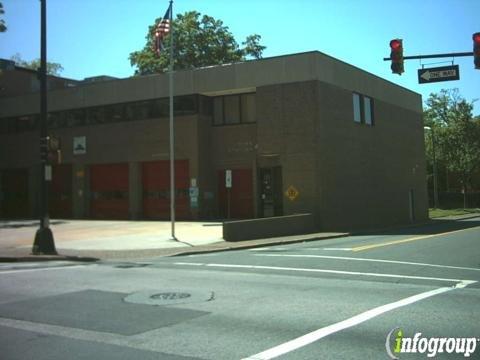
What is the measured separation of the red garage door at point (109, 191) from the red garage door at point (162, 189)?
156 centimetres

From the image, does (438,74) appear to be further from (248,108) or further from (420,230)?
(248,108)

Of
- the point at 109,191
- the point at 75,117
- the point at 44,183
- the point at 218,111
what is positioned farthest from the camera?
the point at 75,117

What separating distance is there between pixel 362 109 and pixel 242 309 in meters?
29.6

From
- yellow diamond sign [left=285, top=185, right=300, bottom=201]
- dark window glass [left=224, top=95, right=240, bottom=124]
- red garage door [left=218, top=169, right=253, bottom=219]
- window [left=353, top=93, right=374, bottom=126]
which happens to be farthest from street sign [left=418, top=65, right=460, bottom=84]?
dark window glass [left=224, top=95, right=240, bottom=124]

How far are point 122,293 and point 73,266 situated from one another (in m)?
5.84

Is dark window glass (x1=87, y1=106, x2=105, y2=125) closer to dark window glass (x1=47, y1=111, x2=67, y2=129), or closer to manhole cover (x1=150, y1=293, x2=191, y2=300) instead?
dark window glass (x1=47, y1=111, x2=67, y2=129)

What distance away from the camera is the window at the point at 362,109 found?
36.1m

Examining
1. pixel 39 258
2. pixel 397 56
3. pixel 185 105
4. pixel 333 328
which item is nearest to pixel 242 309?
pixel 333 328

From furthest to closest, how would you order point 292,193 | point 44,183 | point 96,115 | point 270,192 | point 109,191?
point 96,115 < point 109,191 < point 270,192 < point 292,193 < point 44,183

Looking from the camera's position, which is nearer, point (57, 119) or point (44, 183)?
point (44, 183)

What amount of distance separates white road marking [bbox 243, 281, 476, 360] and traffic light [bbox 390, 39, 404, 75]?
422 inches

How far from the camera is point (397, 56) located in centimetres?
1934

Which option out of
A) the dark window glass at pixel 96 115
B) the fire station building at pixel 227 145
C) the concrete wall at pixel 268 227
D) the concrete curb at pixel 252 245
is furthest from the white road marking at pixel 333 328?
the dark window glass at pixel 96 115

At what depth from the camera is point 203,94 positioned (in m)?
34.6
